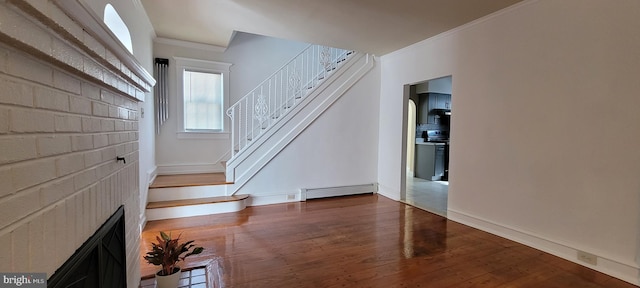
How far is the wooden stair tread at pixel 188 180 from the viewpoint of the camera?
427 centimetres

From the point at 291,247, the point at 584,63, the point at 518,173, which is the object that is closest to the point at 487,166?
the point at 518,173

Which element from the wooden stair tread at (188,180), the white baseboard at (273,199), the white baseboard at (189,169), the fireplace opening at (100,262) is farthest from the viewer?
the white baseboard at (189,169)

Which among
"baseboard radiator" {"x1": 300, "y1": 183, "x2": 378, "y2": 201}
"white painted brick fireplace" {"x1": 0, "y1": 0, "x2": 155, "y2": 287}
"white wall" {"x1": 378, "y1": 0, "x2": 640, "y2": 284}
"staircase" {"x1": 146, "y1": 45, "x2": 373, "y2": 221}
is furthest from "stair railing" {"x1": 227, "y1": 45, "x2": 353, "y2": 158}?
"white painted brick fireplace" {"x1": 0, "y1": 0, "x2": 155, "y2": 287}

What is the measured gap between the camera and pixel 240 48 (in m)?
5.64

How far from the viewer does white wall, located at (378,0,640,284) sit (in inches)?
95.3

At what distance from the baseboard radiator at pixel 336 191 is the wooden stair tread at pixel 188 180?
1.45 m

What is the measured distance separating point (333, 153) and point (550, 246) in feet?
11.0

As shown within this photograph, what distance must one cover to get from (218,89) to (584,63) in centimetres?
548

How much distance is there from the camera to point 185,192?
14.0ft

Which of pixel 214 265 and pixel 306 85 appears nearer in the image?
pixel 214 265

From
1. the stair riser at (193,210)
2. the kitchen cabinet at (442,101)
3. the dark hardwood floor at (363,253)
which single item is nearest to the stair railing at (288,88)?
the stair riser at (193,210)

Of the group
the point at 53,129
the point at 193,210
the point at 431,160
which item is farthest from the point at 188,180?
the point at 431,160

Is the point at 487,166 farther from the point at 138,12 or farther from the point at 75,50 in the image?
the point at 138,12

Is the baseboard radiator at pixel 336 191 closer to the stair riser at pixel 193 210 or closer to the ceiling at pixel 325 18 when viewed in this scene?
the stair riser at pixel 193 210
